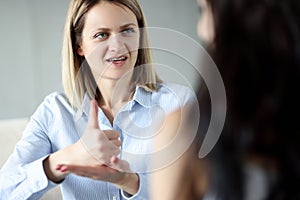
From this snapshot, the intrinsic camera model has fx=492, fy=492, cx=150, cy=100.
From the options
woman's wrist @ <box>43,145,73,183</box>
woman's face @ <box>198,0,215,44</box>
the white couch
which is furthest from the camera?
the white couch

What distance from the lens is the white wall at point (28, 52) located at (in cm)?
231

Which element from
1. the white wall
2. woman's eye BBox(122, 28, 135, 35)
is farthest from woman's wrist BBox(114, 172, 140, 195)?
the white wall

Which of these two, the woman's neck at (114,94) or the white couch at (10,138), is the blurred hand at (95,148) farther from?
the white couch at (10,138)

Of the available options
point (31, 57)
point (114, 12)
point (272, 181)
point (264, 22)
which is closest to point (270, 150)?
point (272, 181)

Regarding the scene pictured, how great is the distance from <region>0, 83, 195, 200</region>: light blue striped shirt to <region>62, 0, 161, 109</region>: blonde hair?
0.03 meters

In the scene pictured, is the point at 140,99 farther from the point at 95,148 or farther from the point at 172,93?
the point at 95,148

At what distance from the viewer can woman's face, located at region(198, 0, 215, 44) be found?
1.95 ft

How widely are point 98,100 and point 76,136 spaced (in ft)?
0.41

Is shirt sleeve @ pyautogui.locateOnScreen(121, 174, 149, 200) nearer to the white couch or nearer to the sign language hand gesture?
the sign language hand gesture

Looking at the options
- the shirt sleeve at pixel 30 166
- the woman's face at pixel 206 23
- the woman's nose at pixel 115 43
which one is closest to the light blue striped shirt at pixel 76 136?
the shirt sleeve at pixel 30 166

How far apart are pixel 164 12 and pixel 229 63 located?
1929 millimetres

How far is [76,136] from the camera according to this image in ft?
4.40

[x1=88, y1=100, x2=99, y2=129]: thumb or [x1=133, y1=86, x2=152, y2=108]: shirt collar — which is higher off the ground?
[x1=88, y1=100, x2=99, y2=129]: thumb

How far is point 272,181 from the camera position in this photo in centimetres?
60
